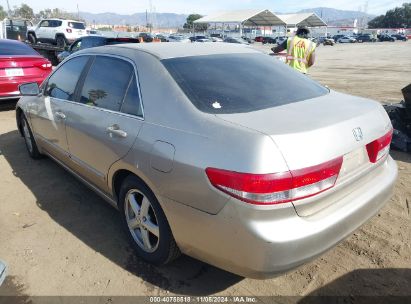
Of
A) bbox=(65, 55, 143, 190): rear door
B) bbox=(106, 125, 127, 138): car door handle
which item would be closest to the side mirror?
bbox=(65, 55, 143, 190): rear door

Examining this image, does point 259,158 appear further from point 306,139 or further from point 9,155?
point 9,155

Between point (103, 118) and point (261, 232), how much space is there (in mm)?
1720

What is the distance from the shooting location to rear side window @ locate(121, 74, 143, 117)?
9.07ft

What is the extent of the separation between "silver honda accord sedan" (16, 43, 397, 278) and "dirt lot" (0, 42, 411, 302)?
0.80 feet

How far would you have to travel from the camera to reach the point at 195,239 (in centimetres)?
235

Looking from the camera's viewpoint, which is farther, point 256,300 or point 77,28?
point 77,28

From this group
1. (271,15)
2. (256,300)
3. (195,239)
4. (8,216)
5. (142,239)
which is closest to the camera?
(195,239)

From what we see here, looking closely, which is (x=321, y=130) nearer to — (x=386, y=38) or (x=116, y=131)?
(x=116, y=131)

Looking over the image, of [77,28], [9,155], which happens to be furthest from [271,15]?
[9,155]

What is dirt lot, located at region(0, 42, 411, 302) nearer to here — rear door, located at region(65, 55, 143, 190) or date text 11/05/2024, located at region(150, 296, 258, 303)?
date text 11/05/2024, located at region(150, 296, 258, 303)

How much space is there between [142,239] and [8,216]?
1.67 metres

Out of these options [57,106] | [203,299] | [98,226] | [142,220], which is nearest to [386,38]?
[57,106]

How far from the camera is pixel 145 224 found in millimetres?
2846

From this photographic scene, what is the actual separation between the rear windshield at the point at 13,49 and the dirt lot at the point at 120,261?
5.16 metres
